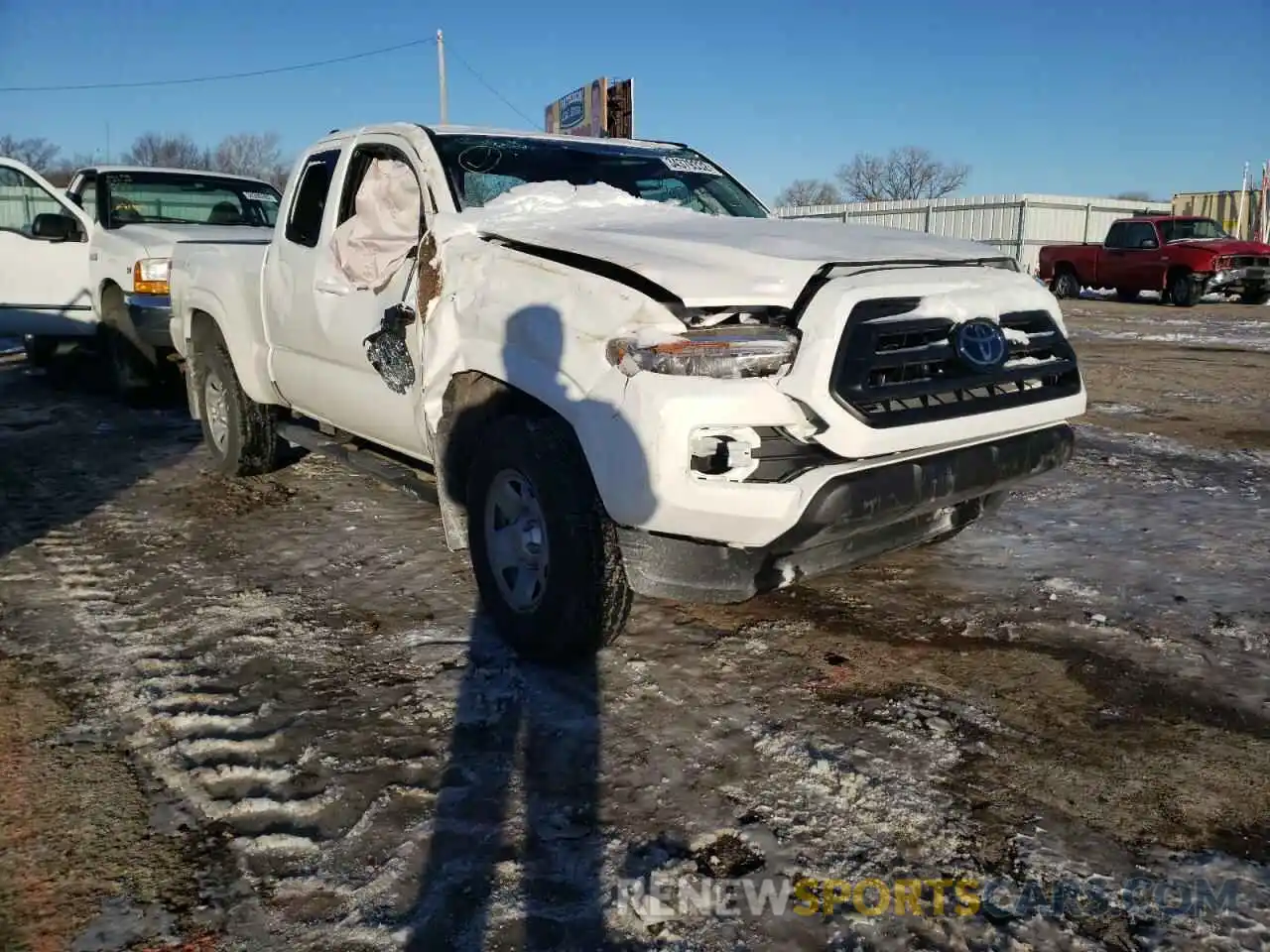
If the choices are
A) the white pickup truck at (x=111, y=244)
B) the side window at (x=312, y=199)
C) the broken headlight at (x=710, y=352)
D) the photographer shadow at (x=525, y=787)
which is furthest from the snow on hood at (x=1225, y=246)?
the photographer shadow at (x=525, y=787)

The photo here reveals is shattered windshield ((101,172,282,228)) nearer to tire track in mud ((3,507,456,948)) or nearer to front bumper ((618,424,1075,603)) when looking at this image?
tire track in mud ((3,507,456,948))

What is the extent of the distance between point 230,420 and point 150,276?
8.68 ft

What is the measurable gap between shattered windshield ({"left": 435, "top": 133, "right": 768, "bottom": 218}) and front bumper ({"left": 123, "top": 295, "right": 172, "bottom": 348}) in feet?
14.4

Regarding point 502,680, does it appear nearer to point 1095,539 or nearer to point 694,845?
point 694,845

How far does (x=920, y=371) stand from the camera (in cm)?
309

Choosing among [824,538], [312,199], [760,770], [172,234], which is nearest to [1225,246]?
[172,234]

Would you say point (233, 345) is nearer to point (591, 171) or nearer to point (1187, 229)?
point (591, 171)

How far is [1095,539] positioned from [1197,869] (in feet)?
8.65

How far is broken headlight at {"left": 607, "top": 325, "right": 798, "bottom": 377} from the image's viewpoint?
2852 millimetres

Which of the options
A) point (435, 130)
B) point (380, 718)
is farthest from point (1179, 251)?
point (380, 718)

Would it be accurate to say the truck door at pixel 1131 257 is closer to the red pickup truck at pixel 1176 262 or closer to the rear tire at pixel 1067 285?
the red pickup truck at pixel 1176 262

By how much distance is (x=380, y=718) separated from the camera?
3139 mm

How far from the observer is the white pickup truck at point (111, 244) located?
7.94 meters

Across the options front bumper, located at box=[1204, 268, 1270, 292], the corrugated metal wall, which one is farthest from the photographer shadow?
the corrugated metal wall
